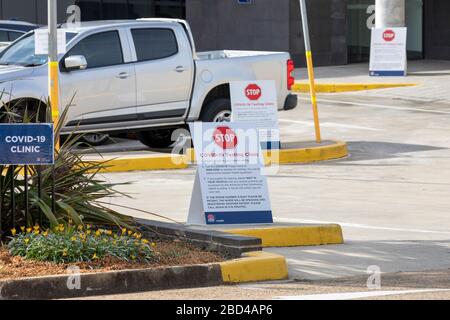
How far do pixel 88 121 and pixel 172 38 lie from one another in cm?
192

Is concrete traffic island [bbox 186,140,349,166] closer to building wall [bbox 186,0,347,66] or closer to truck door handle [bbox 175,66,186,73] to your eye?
truck door handle [bbox 175,66,186,73]

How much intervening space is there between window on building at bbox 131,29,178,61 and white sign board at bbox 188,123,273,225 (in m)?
6.51

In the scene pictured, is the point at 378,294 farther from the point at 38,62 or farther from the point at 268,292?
the point at 38,62

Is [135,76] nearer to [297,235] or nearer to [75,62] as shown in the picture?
[75,62]

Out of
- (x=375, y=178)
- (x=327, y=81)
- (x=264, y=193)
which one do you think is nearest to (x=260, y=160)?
(x=264, y=193)

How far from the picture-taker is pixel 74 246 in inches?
366

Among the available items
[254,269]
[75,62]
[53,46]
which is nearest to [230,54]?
[75,62]

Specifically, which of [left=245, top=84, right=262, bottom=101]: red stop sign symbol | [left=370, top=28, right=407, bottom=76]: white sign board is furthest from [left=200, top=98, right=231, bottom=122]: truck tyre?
[left=370, top=28, right=407, bottom=76]: white sign board

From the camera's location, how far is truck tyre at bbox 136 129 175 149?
63.4 ft

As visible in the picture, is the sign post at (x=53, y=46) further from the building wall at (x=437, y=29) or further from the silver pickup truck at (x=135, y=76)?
the building wall at (x=437, y=29)

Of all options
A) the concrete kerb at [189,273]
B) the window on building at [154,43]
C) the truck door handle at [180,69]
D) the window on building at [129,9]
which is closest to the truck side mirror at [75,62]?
the window on building at [154,43]

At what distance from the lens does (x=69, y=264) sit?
30.0ft

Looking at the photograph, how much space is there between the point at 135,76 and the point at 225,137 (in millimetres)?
6252

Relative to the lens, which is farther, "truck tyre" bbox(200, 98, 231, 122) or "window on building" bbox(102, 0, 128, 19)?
"window on building" bbox(102, 0, 128, 19)
